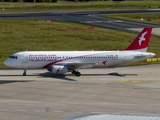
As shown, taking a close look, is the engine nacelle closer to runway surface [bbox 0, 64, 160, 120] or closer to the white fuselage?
runway surface [bbox 0, 64, 160, 120]

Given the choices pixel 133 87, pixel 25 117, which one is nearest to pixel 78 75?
pixel 133 87

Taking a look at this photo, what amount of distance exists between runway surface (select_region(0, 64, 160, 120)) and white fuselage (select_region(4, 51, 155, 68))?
2.01 m

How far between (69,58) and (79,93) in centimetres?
1245

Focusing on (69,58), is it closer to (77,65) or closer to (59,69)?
(77,65)

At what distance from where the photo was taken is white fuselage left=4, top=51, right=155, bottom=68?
52812mm

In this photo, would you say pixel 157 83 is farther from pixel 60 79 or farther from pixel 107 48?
pixel 107 48

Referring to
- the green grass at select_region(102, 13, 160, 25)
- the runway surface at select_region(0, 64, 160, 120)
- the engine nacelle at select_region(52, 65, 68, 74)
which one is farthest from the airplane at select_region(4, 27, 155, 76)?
the green grass at select_region(102, 13, 160, 25)

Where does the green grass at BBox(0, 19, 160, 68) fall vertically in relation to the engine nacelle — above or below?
→ above

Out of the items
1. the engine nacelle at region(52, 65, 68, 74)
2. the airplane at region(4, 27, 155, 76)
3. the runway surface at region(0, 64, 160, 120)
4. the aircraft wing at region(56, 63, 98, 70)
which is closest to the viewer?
the runway surface at region(0, 64, 160, 120)

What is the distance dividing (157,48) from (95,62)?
3278 cm

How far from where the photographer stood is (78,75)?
174 feet

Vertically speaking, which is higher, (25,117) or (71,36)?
(71,36)

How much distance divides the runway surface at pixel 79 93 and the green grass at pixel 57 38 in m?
18.6

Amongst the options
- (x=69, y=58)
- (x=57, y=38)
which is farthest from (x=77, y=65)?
(x=57, y=38)
